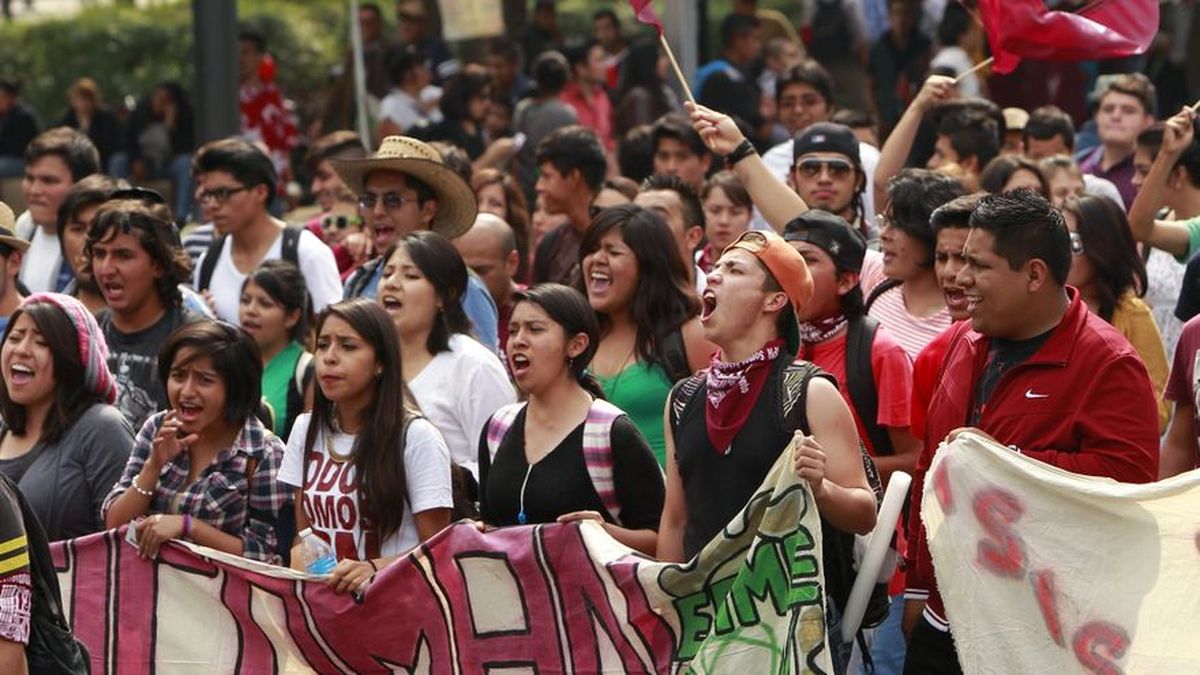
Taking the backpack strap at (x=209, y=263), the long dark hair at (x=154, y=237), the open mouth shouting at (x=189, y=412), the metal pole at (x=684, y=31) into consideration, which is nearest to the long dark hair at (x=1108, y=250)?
the open mouth shouting at (x=189, y=412)

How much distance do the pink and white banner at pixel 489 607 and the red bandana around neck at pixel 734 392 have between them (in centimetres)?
31

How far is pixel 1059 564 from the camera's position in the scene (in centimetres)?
611

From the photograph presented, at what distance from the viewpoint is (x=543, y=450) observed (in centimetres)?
720

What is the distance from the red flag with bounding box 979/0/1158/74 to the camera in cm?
901

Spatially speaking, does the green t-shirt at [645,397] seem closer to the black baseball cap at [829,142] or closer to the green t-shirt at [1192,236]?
the black baseball cap at [829,142]

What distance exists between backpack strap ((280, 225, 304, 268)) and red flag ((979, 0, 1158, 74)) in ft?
10.0

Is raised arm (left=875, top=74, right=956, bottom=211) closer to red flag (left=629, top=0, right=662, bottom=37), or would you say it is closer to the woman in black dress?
red flag (left=629, top=0, right=662, bottom=37)

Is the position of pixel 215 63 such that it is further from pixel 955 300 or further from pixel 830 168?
pixel 955 300

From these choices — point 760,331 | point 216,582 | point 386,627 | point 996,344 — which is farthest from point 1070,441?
point 216,582

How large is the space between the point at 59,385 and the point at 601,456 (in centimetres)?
195

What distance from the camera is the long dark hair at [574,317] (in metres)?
7.46

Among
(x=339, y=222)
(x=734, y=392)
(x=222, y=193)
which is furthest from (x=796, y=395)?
(x=339, y=222)

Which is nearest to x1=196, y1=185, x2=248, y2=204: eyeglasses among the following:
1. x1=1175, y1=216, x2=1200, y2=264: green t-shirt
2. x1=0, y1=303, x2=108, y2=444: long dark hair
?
x1=0, y1=303, x2=108, y2=444: long dark hair

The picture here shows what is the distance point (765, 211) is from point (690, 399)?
2.14 metres
